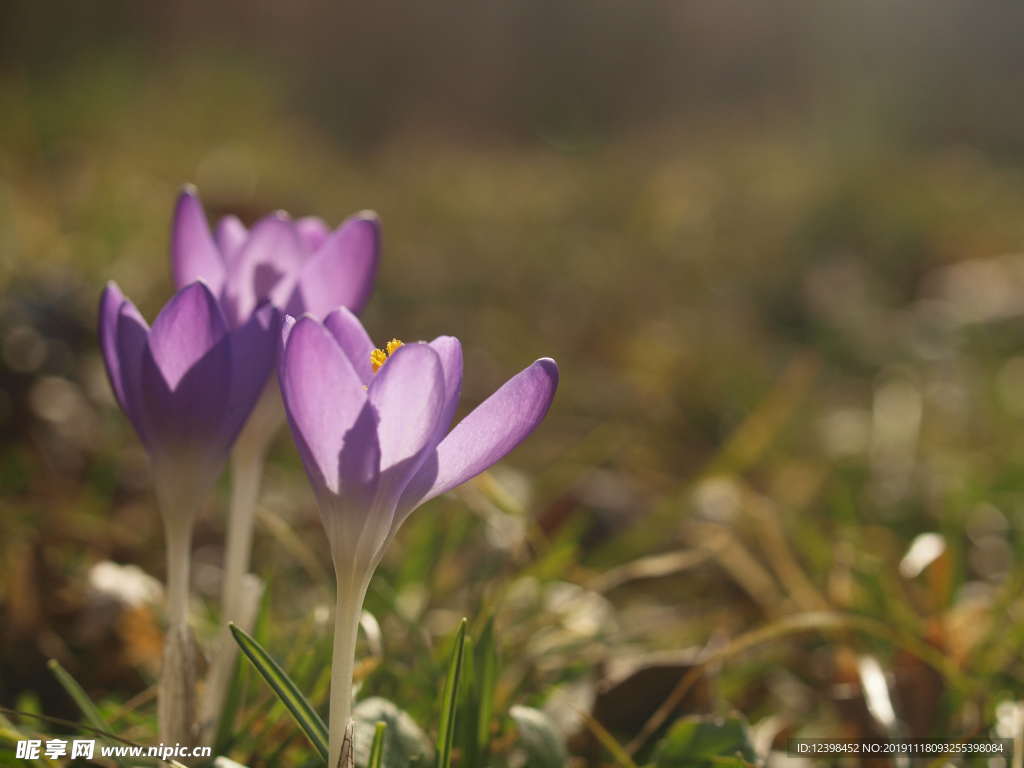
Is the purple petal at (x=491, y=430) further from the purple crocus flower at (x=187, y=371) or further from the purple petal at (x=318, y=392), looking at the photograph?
the purple crocus flower at (x=187, y=371)

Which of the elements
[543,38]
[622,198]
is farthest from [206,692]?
[543,38]

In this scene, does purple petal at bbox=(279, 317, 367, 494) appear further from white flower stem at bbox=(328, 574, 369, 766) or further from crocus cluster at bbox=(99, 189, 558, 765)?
white flower stem at bbox=(328, 574, 369, 766)

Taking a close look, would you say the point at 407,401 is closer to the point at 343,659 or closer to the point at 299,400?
the point at 299,400

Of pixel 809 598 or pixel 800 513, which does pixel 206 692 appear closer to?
pixel 809 598

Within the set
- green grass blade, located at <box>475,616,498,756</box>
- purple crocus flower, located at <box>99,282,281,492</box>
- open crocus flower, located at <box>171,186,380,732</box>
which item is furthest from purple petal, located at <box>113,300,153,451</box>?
green grass blade, located at <box>475,616,498,756</box>

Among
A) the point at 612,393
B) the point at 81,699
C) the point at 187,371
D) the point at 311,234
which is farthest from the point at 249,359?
the point at 612,393

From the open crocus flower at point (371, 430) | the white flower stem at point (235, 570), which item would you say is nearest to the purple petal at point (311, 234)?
the white flower stem at point (235, 570)
